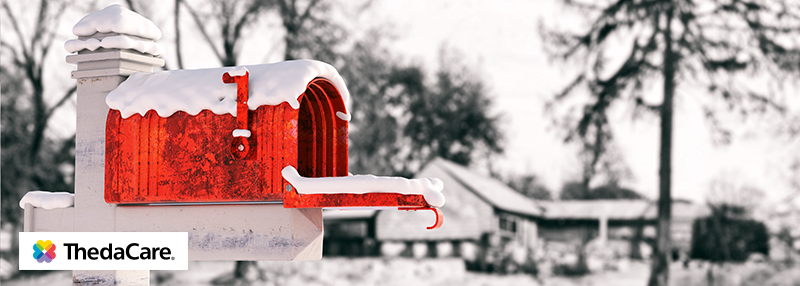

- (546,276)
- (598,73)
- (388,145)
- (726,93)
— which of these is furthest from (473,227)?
(726,93)

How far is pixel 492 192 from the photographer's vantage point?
26.8m

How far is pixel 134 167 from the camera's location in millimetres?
5008

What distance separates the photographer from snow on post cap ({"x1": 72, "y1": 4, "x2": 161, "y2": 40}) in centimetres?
524

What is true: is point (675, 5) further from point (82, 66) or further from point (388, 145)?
point (82, 66)

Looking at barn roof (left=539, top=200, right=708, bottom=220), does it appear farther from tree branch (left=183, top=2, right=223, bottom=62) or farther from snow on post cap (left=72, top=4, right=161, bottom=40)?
snow on post cap (left=72, top=4, right=161, bottom=40)

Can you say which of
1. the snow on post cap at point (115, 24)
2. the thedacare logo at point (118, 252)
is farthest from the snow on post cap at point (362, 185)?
the snow on post cap at point (115, 24)

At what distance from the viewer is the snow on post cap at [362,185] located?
4375mm

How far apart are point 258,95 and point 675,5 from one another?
685 inches

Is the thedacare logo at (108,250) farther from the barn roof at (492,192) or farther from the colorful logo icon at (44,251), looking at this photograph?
the barn roof at (492,192)

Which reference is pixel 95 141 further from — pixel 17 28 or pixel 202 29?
pixel 17 28

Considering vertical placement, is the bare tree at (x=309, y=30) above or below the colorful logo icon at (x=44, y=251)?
above

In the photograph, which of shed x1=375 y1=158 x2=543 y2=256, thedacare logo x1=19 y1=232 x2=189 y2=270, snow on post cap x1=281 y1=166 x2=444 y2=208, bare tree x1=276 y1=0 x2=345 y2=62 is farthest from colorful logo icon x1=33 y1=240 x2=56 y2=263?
shed x1=375 y1=158 x2=543 y2=256

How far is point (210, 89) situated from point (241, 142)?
0.50m

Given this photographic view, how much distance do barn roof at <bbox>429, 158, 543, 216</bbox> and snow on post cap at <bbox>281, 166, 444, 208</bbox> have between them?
2100cm
